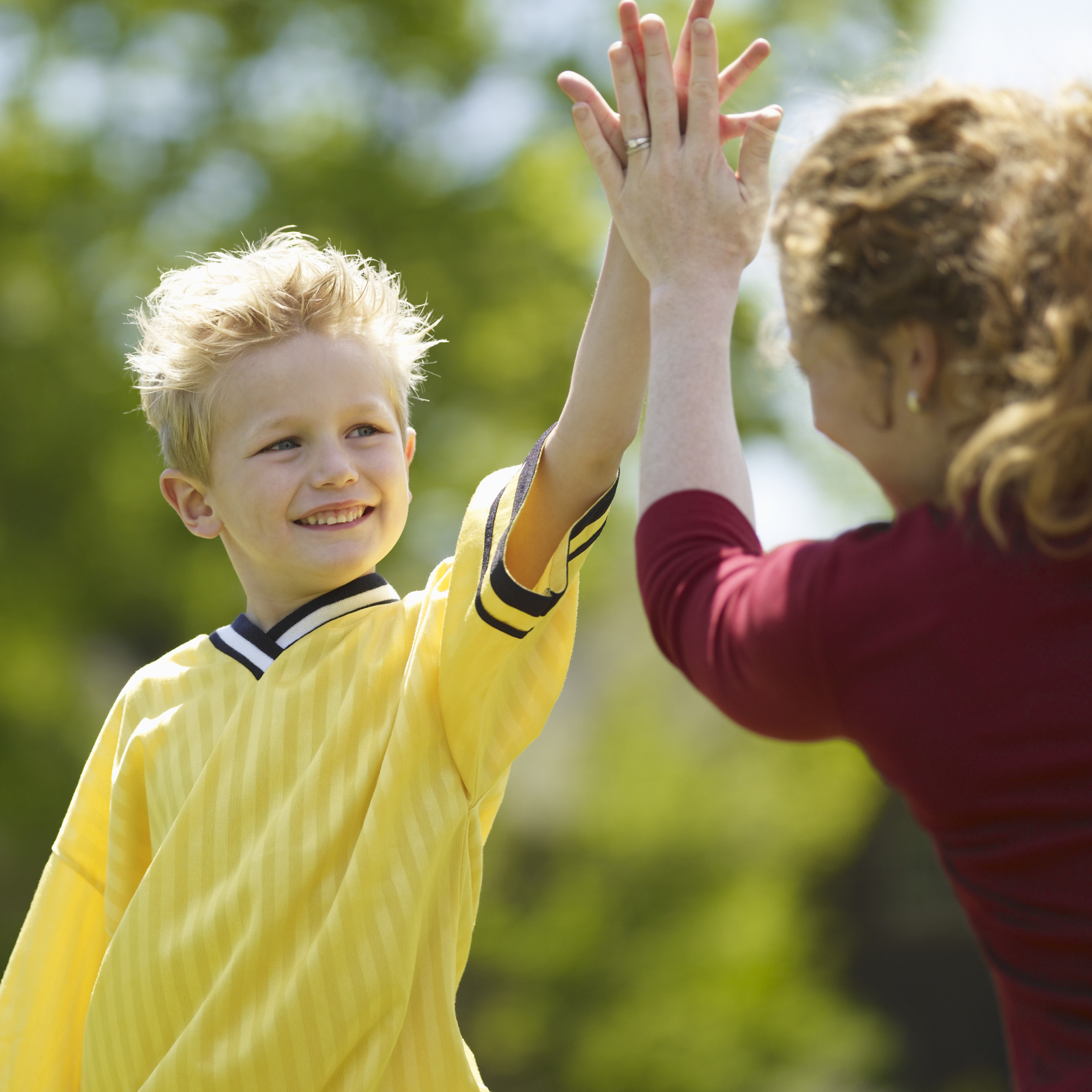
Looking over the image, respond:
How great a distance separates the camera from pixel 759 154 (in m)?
1.70

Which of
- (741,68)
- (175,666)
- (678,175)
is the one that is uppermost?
(741,68)

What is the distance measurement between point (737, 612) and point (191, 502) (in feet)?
4.30

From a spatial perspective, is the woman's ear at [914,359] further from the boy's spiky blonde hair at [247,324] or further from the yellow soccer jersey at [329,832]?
the boy's spiky blonde hair at [247,324]

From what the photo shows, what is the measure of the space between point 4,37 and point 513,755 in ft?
28.9

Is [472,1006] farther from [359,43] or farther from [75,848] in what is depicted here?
[75,848]

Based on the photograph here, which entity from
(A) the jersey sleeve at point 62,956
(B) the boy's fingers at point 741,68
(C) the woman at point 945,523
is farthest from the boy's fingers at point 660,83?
(A) the jersey sleeve at point 62,956

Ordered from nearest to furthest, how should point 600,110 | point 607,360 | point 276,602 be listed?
point 600,110
point 607,360
point 276,602

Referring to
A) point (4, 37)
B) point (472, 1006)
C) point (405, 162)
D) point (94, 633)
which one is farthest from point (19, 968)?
point (4, 37)

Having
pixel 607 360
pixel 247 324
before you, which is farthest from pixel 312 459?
pixel 607 360

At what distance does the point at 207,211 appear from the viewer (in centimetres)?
906

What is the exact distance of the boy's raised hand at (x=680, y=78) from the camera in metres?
1.67

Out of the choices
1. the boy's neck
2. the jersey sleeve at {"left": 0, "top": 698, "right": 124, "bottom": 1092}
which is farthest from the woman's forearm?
the jersey sleeve at {"left": 0, "top": 698, "right": 124, "bottom": 1092}

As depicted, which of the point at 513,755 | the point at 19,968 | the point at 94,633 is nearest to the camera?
the point at 513,755

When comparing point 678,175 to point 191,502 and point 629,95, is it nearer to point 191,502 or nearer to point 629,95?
point 629,95
